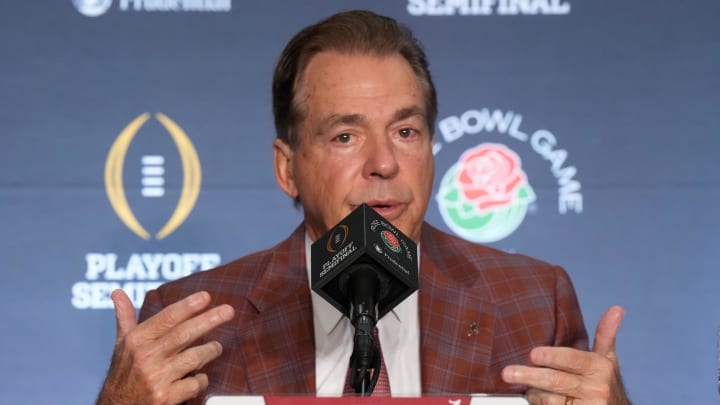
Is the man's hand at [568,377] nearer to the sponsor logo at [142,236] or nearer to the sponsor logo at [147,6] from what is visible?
the sponsor logo at [142,236]

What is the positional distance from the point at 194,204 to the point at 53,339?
1.81 feet

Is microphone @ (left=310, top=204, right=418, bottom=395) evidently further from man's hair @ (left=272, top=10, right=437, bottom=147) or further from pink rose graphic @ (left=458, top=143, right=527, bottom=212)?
pink rose graphic @ (left=458, top=143, right=527, bottom=212)

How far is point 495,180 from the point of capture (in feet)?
10.5

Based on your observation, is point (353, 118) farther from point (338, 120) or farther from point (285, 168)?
point (285, 168)

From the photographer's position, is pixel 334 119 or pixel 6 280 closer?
pixel 334 119

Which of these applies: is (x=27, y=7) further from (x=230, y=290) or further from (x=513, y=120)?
(x=513, y=120)

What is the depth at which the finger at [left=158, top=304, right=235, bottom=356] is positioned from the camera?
1.97m

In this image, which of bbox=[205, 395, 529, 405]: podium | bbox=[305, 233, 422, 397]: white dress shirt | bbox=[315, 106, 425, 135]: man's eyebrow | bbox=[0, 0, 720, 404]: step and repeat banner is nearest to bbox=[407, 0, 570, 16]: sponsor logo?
bbox=[0, 0, 720, 404]: step and repeat banner

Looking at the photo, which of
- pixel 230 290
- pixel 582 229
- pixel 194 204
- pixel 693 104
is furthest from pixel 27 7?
pixel 693 104

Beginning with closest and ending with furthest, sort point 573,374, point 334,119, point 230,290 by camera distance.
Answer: point 573,374, point 334,119, point 230,290

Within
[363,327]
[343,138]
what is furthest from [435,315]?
[363,327]

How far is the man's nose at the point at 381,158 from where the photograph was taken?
2340 millimetres

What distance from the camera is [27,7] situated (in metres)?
3.35

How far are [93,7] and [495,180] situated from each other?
1299 millimetres
